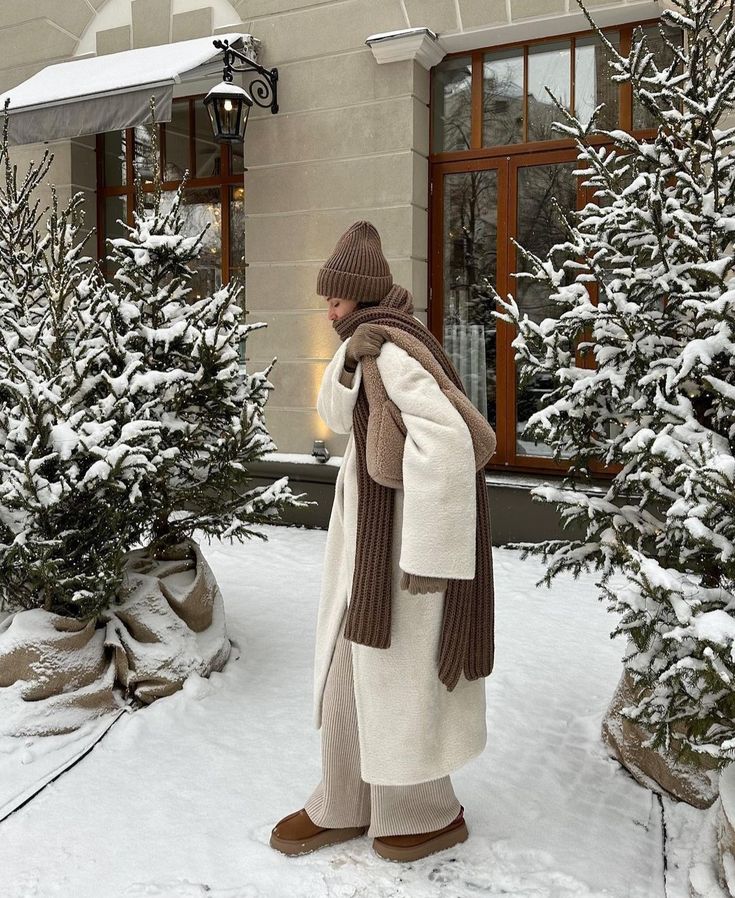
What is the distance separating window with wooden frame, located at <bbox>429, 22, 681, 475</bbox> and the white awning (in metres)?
2.15

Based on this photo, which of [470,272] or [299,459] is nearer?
[470,272]

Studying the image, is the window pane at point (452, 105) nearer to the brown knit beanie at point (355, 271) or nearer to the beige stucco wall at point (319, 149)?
the beige stucco wall at point (319, 149)

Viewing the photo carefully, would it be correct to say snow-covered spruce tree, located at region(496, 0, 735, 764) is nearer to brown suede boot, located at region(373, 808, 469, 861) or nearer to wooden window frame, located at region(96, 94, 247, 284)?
brown suede boot, located at region(373, 808, 469, 861)

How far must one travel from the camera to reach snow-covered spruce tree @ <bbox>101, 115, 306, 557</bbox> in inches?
161

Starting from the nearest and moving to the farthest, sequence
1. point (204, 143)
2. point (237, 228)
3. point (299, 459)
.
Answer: point (299, 459) < point (237, 228) < point (204, 143)

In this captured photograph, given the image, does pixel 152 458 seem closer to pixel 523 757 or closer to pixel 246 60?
pixel 523 757

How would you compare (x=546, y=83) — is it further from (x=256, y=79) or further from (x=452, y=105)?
(x=256, y=79)

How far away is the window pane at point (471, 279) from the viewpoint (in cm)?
730

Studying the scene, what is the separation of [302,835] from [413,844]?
14.2 inches

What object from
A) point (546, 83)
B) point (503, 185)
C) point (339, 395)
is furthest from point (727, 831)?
point (546, 83)

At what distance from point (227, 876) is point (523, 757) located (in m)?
1.32

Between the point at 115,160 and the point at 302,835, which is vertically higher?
the point at 115,160

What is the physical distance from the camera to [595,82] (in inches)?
266

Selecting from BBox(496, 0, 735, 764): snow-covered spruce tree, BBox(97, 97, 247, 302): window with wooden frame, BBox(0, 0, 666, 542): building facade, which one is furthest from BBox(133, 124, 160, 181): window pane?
BBox(496, 0, 735, 764): snow-covered spruce tree
